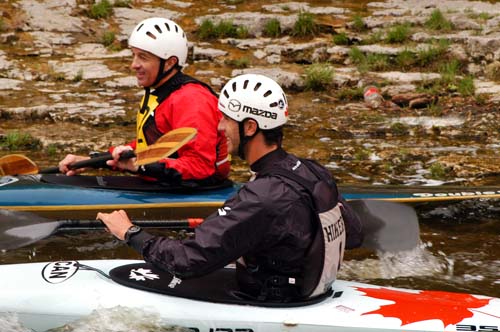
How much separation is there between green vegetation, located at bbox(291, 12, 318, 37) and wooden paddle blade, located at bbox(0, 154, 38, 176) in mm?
6115

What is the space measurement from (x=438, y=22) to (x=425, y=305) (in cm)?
862

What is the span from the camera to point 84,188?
21.3ft

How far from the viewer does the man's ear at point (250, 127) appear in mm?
4258

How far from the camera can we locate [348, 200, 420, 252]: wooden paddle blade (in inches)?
211

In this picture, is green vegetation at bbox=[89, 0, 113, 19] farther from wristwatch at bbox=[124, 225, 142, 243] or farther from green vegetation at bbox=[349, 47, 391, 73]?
wristwatch at bbox=[124, 225, 142, 243]

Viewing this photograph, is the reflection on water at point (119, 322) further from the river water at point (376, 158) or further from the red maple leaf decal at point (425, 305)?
the red maple leaf decal at point (425, 305)

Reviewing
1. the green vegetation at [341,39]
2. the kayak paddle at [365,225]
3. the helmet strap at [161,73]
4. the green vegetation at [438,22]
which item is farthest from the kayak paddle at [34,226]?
the green vegetation at [438,22]

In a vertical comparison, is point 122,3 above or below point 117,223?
above

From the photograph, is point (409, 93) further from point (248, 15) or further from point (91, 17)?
point (91, 17)

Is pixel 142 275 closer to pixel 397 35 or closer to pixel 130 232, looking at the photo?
pixel 130 232

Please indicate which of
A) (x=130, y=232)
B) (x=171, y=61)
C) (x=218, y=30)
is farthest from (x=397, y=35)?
(x=130, y=232)

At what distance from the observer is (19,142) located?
9.31 m

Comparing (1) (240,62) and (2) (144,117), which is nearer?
(2) (144,117)

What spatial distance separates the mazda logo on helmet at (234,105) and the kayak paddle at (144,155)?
4.50 ft
